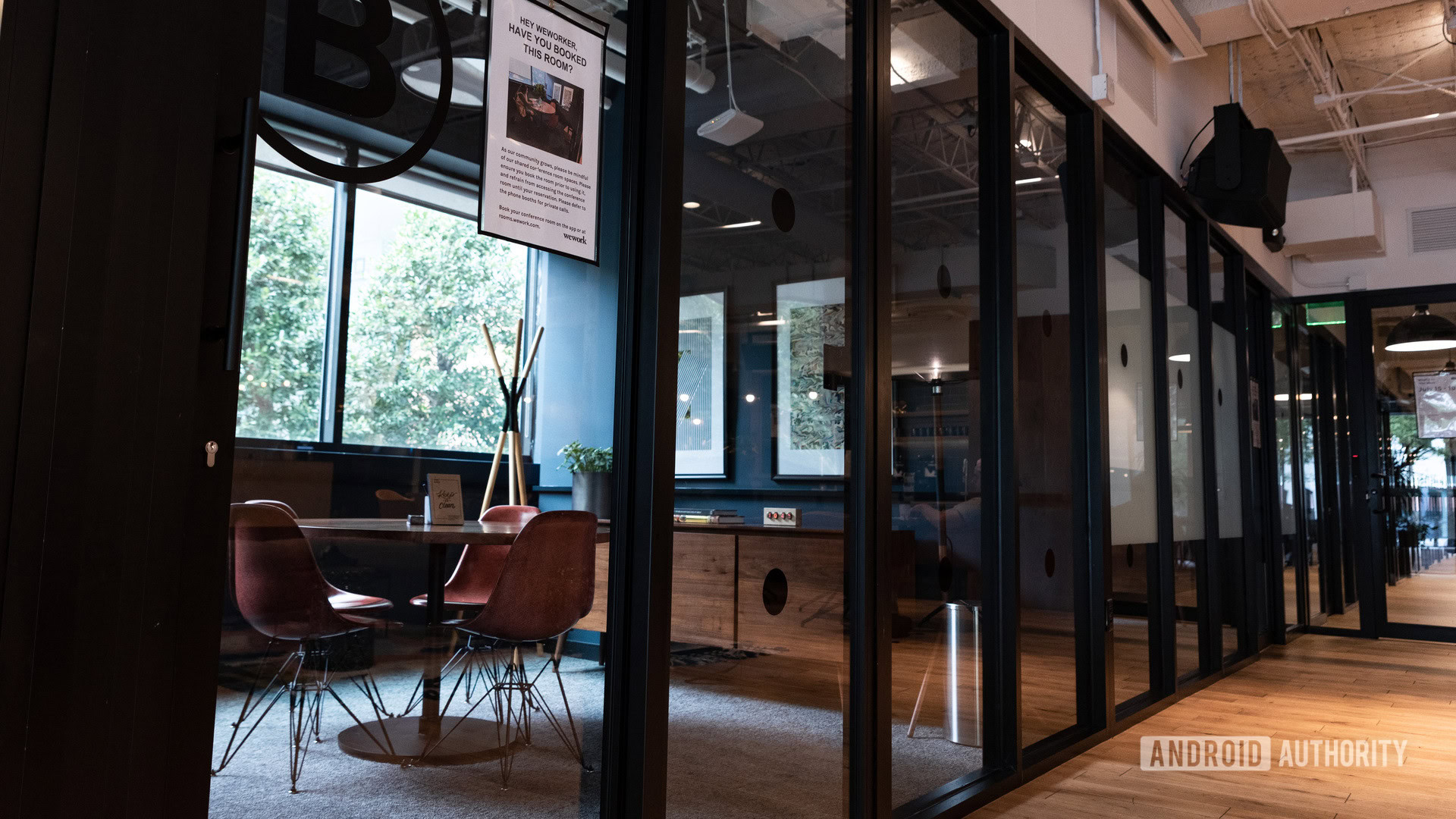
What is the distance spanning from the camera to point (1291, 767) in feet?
12.8

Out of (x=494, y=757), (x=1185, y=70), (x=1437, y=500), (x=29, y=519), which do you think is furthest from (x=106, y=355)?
(x=1437, y=500)

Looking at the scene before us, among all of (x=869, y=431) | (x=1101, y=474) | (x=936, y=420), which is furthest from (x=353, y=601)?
(x=1101, y=474)

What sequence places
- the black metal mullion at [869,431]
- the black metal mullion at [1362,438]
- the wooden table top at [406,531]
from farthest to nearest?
the black metal mullion at [1362,438], the black metal mullion at [869,431], the wooden table top at [406,531]

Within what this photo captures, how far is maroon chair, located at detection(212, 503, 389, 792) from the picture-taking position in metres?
1.44

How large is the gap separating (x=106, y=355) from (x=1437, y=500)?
961 centimetres

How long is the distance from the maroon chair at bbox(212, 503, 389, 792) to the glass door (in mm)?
9164

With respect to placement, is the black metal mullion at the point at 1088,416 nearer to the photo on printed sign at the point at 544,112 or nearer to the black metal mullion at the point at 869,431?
the black metal mullion at the point at 869,431

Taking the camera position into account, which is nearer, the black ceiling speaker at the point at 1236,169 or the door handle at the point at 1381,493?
the black ceiling speaker at the point at 1236,169

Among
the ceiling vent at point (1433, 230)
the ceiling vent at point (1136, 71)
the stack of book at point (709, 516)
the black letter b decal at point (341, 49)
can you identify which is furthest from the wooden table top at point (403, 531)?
the ceiling vent at point (1433, 230)

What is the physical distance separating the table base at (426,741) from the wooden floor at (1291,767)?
1.99 m

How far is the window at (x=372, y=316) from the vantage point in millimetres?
1462

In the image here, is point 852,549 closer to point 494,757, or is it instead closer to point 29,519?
point 494,757

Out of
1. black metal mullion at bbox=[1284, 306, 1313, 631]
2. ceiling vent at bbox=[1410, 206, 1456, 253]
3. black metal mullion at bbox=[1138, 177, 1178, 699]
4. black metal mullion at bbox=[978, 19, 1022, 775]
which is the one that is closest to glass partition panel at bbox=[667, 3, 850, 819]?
black metal mullion at bbox=[978, 19, 1022, 775]

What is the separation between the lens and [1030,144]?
396cm
